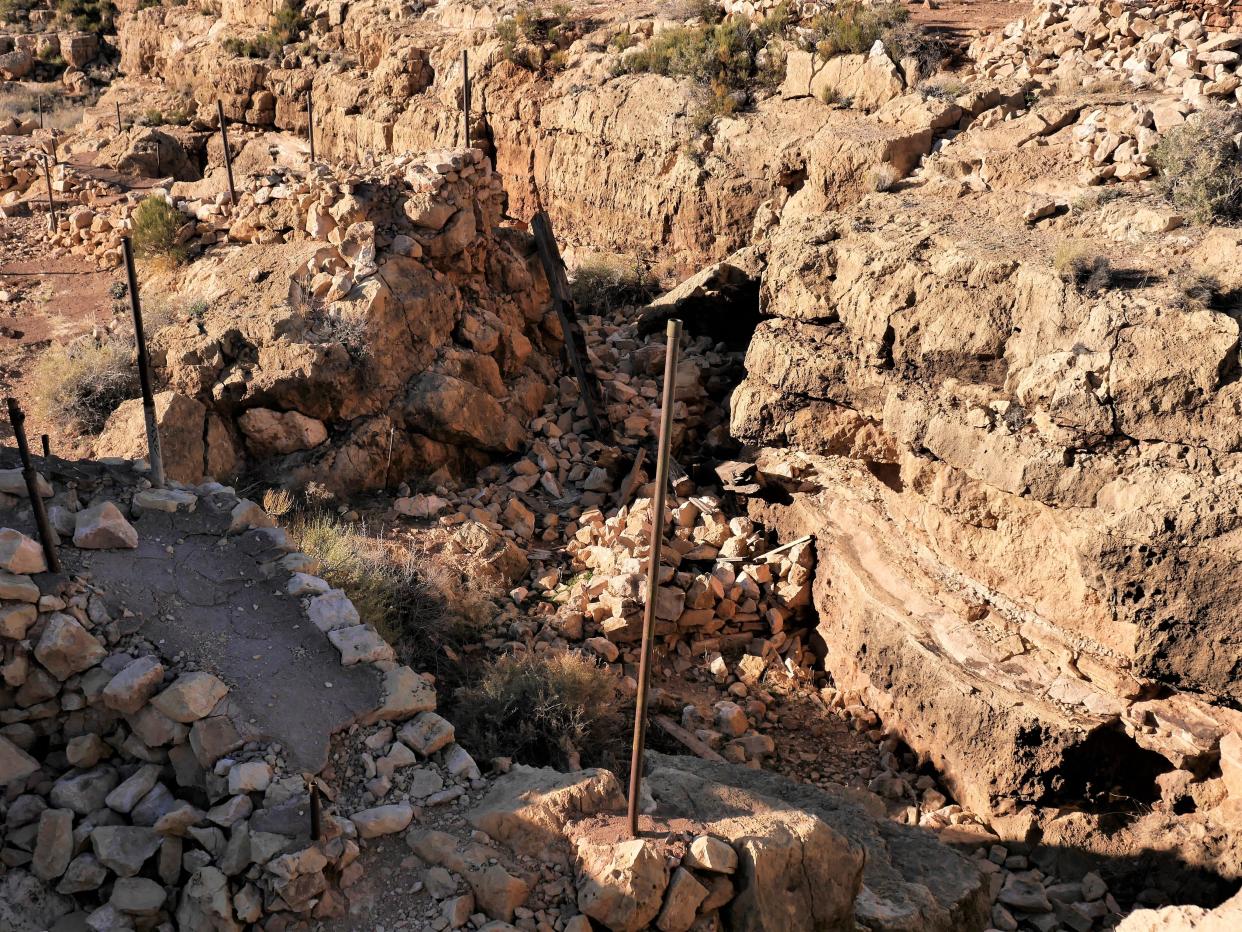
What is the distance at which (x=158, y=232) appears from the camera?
32.2ft

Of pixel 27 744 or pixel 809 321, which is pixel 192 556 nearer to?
pixel 27 744

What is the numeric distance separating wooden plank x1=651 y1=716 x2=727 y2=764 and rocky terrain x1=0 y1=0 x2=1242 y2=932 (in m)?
0.03

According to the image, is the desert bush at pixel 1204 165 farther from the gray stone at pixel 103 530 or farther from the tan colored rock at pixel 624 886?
the gray stone at pixel 103 530

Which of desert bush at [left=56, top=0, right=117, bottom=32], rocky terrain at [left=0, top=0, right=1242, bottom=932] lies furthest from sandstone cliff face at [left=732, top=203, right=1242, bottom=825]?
desert bush at [left=56, top=0, right=117, bottom=32]

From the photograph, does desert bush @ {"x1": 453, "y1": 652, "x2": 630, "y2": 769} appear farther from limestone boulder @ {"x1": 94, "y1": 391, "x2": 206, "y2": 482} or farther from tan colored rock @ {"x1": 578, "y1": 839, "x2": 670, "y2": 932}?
limestone boulder @ {"x1": 94, "y1": 391, "x2": 206, "y2": 482}

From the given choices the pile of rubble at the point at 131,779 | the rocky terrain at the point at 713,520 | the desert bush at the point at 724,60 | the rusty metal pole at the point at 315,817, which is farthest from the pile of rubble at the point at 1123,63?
the rusty metal pole at the point at 315,817

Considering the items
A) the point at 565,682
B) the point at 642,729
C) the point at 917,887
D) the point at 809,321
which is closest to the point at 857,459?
the point at 809,321

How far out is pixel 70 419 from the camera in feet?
28.1

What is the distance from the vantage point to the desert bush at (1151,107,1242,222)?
732 cm

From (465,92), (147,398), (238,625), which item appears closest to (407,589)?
(238,625)

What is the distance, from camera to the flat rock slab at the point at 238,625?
16.9 feet

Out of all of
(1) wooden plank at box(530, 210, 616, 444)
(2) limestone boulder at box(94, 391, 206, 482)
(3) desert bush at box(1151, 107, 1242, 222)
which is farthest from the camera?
(1) wooden plank at box(530, 210, 616, 444)

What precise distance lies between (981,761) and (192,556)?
5160 millimetres

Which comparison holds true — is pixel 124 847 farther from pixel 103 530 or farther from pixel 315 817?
pixel 103 530
